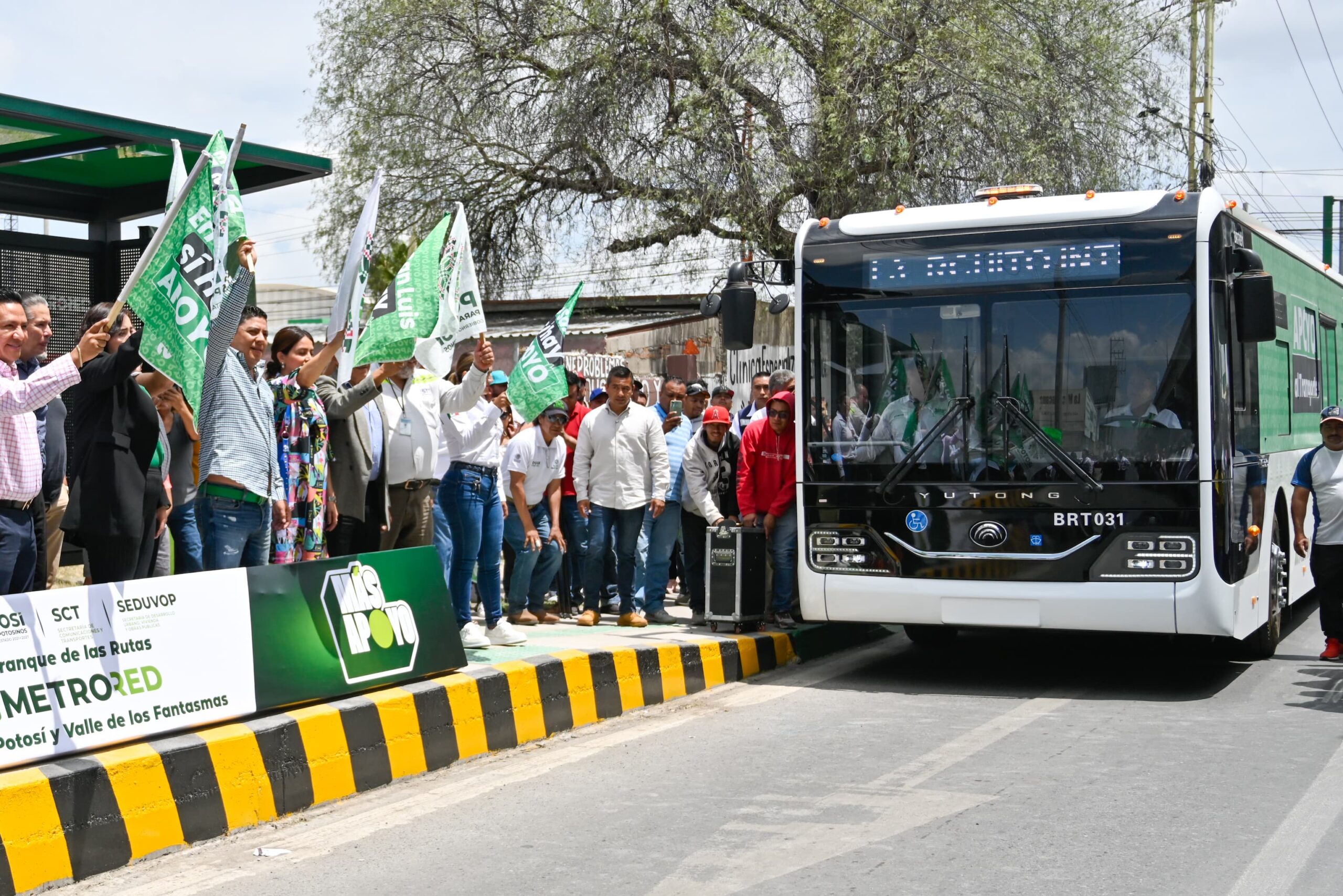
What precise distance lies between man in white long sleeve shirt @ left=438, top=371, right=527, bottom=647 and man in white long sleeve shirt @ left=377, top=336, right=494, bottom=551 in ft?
0.80

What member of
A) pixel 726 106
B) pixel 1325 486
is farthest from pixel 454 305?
pixel 726 106

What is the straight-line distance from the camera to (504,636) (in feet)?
30.0

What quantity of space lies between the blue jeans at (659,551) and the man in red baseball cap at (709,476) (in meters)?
0.19

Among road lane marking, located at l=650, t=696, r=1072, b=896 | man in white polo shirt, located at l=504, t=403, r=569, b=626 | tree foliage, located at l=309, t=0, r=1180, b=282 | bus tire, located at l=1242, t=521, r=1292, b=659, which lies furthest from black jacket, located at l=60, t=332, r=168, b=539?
tree foliage, located at l=309, t=0, r=1180, b=282

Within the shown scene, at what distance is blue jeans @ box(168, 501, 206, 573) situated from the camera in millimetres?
7809

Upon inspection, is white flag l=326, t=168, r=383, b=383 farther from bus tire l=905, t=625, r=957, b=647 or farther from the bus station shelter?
bus tire l=905, t=625, r=957, b=647

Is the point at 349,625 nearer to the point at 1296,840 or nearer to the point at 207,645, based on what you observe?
the point at 207,645

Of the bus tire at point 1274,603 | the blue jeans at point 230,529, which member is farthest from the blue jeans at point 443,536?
the bus tire at point 1274,603

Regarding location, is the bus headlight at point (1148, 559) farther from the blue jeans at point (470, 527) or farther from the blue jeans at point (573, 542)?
the blue jeans at point (573, 542)

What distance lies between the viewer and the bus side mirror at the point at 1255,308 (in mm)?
8453

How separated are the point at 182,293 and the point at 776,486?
5414mm

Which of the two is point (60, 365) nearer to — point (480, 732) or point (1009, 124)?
point (480, 732)

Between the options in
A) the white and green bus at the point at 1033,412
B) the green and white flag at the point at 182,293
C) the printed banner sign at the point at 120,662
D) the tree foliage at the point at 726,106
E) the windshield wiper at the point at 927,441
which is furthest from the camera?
the tree foliage at the point at 726,106

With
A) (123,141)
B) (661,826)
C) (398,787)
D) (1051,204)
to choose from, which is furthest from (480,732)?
(123,141)
